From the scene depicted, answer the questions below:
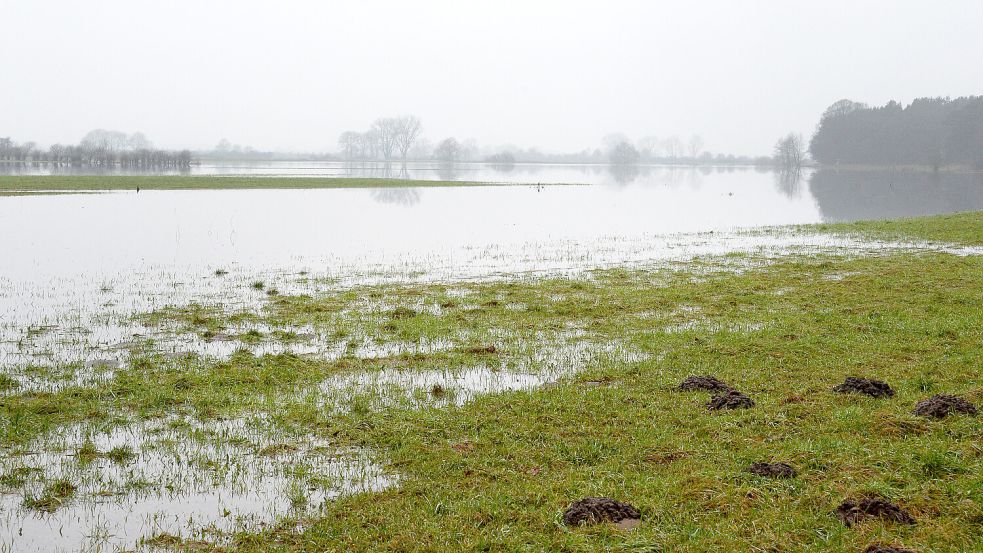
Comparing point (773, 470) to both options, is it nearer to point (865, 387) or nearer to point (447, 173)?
point (865, 387)

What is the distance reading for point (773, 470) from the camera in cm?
768

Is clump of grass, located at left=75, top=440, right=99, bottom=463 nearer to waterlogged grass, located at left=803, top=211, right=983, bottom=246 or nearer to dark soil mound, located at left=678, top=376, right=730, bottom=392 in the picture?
dark soil mound, located at left=678, top=376, right=730, bottom=392

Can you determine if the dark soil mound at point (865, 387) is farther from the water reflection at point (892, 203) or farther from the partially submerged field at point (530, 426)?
the water reflection at point (892, 203)

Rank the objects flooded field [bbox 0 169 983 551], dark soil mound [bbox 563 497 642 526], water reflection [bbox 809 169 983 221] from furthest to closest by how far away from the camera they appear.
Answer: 1. water reflection [bbox 809 169 983 221]
2. flooded field [bbox 0 169 983 551]
3. dark soil mound [bbox 563 497 642 526]

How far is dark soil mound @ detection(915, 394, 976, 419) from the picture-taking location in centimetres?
907

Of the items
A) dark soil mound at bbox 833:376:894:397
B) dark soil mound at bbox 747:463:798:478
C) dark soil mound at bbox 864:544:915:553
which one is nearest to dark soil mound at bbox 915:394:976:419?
dark soil mound at bbox 833:376:894:397

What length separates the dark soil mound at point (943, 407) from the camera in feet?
29.8

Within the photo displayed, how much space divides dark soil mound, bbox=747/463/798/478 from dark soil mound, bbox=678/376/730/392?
2746 mm

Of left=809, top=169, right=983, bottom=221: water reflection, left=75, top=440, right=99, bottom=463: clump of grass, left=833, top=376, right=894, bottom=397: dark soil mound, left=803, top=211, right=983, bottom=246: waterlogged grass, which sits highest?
left=809, top=169, right=983, bottom=221: water reflection

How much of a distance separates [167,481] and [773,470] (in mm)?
6393

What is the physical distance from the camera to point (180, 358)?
1281 cm

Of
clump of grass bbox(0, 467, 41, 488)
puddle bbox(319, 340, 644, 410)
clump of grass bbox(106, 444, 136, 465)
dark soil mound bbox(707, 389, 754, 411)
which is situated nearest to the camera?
clump of grass bbox(0, 467, 41, 488)

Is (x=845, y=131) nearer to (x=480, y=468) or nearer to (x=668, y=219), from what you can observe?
(x=668, y=219)

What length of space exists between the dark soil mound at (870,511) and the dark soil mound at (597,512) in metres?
1.82
